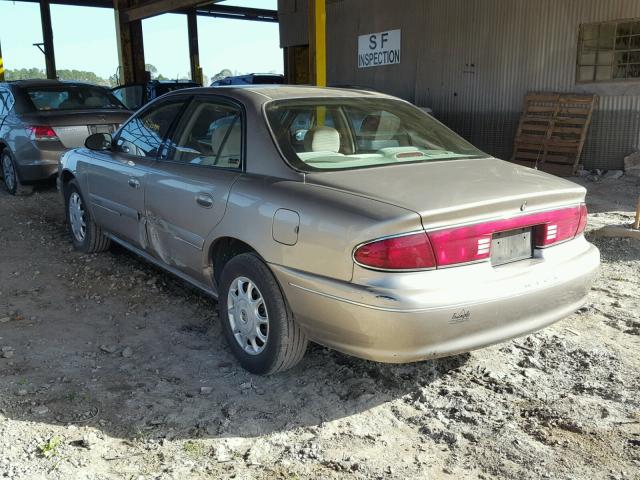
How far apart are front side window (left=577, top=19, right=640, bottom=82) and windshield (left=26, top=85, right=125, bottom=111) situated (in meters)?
7.37

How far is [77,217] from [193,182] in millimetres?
2476

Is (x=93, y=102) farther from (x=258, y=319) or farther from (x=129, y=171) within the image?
(x=258, y=319)

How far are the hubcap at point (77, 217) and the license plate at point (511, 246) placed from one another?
13.0 ft

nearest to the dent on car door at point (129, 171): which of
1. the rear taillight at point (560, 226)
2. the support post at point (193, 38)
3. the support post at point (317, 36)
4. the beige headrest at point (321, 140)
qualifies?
the beige headrest at point (321, 140)

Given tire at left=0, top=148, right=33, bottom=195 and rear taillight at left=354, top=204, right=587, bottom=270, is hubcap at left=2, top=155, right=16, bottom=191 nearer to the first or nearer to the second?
tire at left=0, top=148, right=33, bottom=195

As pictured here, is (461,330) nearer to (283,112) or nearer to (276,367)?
(276,367)

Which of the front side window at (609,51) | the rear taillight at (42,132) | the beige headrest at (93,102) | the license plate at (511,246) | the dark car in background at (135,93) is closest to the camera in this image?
the license plate at (511,246)

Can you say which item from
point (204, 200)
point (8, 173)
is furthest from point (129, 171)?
point (8, 173)

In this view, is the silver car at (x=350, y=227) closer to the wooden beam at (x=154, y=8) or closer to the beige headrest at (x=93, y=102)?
the beige headrest at (x=93, y=102)

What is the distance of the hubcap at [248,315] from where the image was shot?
3.28 metres

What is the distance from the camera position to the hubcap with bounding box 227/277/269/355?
10.7 ft

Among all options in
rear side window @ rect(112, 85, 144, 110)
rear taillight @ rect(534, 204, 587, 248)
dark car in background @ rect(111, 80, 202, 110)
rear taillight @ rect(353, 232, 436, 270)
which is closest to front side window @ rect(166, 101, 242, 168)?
rear taillight @ rect(353, 232, 436, 270)

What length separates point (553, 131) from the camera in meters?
10.5

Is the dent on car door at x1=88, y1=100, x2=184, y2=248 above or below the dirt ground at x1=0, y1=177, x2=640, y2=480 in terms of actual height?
above
